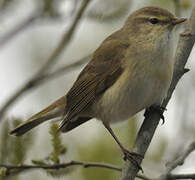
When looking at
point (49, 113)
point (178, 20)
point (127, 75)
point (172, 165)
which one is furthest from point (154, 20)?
point (172, 165)

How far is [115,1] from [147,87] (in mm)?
1044

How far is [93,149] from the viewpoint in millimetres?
5105

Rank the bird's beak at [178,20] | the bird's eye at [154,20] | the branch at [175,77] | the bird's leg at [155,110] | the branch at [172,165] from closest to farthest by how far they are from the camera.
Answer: the branch at [172,165]
the branch at [175,77]
the bird's leg at [155,110]
the bird's beak at [178,20]
the bird's eye at [154,20]

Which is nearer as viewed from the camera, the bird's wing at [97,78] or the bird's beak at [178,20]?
the bird's beak at [178,20]

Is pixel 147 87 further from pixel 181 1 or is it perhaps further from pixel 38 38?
pixel 38 38

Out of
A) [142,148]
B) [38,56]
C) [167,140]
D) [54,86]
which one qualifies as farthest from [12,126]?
[38,56]

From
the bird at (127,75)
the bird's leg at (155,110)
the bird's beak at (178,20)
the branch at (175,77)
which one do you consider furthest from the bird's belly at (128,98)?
the bird's beak at (178,20)

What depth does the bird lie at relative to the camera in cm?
374

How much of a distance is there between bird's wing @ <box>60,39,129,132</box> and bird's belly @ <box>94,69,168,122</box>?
0.10 m

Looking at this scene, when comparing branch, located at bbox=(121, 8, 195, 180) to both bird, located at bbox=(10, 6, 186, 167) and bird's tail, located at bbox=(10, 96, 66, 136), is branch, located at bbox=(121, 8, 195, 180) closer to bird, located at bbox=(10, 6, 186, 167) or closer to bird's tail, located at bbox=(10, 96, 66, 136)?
bird, located at bbox=(10, 6, 186, 167)

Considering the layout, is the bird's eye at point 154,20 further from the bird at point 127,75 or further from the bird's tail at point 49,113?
the bird's tail at point 49,113

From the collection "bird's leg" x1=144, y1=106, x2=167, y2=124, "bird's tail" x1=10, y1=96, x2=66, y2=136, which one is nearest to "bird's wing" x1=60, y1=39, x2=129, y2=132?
"bird's tail" x1=10, y1=96, x2=66, y2=136

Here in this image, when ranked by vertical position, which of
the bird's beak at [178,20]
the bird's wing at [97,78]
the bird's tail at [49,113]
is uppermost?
the bird's beak at [178,20]

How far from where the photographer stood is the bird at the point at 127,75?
374 centimetres
